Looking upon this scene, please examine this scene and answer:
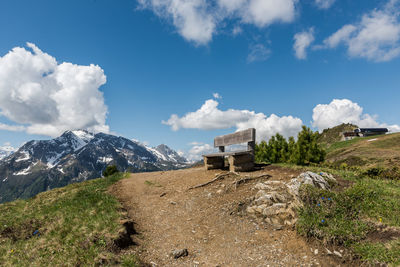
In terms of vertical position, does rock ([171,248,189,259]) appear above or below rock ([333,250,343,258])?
below

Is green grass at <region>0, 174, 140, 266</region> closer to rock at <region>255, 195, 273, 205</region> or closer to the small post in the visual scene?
rock at <region>255, 195, 273, 205</region>

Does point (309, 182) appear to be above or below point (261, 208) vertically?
above

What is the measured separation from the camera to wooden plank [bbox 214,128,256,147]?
42.4ft

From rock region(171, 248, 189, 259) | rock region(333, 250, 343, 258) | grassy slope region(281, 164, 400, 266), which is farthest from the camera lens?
rock region(171, 248, 189, 259)

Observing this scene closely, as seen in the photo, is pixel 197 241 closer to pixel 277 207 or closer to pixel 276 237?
pixel 276 237

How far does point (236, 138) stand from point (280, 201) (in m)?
7.48

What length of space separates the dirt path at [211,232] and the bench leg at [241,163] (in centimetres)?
146

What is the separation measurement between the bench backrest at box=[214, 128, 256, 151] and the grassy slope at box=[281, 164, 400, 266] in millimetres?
5821

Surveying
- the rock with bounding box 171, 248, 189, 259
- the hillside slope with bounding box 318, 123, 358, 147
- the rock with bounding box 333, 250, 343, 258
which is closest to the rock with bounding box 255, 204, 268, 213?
the rock with bounding box 333, 250, 343, 258

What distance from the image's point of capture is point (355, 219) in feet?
20.4

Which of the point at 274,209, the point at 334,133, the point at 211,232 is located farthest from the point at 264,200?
the point at 334,133

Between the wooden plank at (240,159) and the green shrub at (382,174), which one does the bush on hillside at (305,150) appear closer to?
the green shrub at (382,174)

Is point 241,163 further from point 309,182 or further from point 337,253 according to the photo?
point 337,253

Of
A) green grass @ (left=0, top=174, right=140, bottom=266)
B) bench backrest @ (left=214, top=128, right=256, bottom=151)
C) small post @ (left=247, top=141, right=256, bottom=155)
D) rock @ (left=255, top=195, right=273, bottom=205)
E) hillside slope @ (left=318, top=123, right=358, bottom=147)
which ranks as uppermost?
hillside slope @ (left=318, top=123, right=358, bottom=147)
